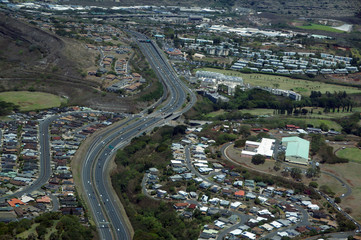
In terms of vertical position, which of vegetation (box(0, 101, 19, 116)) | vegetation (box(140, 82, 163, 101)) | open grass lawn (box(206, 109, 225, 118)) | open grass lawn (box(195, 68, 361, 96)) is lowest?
open grass lawn (box(206, 109, 225, 118))

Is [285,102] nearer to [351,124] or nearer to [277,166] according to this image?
[351,124]

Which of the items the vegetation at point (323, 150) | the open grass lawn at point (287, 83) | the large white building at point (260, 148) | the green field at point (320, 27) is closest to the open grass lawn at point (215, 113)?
the open grass lawn at point (287, 83)

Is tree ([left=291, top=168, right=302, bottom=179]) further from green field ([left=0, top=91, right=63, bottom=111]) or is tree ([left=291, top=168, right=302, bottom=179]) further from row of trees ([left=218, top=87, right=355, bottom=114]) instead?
green field ([left=0, top=91, right=63, bottom=111])

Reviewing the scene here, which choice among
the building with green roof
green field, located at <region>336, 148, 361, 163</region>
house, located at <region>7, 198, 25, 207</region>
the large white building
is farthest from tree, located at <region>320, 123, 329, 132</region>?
house, located at <region>7, 198, 25, 207</region>

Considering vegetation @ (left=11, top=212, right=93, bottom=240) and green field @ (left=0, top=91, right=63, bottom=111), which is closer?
vegetation @ (left=11, top=212, right=93, bottom=240)

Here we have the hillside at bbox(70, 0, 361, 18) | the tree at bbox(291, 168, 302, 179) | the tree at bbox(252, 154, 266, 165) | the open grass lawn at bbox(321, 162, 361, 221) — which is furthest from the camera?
the hillside at bbox(70, 0, 361, 18)

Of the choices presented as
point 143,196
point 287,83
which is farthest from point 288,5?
point 143,196

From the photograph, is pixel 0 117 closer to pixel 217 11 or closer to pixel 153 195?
pixel 153 195

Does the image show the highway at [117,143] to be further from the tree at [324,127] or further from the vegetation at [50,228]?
the tree at [324,127]
